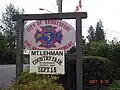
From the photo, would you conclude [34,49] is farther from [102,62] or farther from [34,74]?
[102,62]

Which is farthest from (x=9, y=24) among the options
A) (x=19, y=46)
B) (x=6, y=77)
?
(x=19, y=46)

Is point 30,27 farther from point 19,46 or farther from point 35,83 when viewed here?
point 35,83

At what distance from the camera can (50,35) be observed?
32.0ft

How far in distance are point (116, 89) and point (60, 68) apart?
9.78 feet

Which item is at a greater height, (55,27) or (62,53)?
(55,27)

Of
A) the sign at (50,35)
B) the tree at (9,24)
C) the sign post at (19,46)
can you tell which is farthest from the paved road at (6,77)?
the tree at (9,24)

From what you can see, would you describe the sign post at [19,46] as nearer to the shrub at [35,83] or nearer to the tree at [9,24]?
the shrub at [35,83]

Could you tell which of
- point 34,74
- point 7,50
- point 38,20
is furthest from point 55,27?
point 7,50

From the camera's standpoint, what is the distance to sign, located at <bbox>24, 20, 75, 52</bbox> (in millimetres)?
9641

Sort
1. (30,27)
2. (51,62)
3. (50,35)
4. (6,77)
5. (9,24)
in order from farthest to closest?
(9,24) → (6,77) → (30,27) → (50,35) → (51,62)

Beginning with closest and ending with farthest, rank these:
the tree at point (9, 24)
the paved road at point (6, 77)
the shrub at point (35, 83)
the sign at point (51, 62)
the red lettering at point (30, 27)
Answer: the shrub at point (35, 83), the sign at point (51, 62), the red lettering at point (30, 27), the paved road at point (6, 77), the tree at point (9, 24)

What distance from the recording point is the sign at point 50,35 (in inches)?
380

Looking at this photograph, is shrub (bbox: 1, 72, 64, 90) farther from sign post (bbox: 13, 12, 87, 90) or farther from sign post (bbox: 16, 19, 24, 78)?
sign post (bbox: 13, 12, 87, 90)

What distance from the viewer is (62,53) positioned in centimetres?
958
